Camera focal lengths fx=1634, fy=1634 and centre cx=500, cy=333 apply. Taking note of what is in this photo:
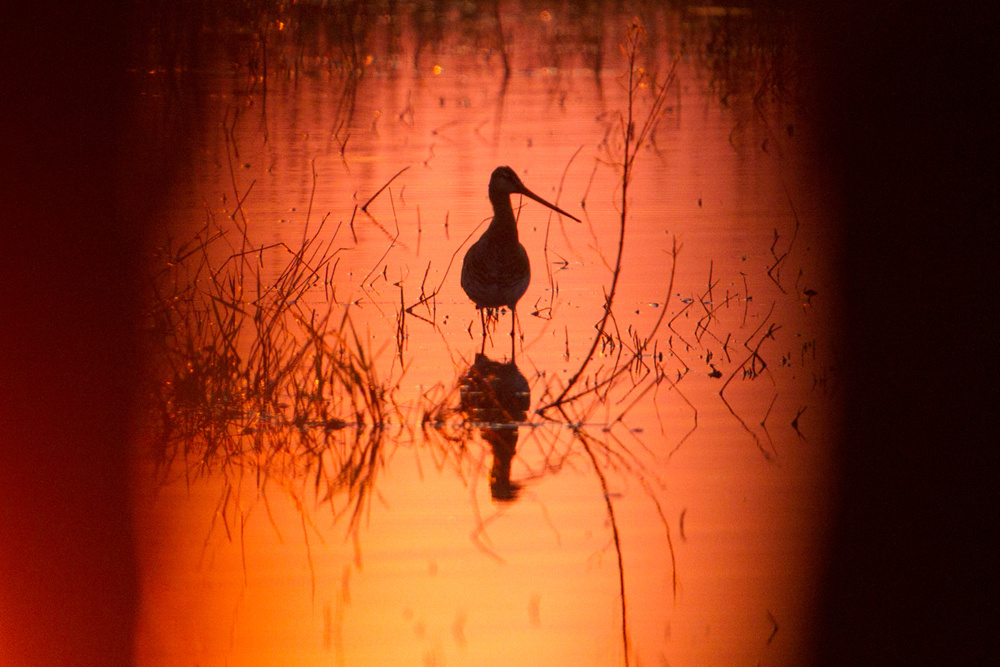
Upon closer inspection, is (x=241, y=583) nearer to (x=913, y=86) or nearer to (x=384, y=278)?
(x=384, y=278)

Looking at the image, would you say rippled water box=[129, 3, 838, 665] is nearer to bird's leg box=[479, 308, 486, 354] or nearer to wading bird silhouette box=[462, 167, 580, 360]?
bird's leg box=[479, 308, 486, 354]

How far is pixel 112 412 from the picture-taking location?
6055 millimetres

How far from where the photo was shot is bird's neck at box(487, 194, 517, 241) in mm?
8227

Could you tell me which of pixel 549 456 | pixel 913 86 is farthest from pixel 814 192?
pixel 549 456

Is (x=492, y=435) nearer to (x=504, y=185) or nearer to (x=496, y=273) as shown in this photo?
(x=496, y=273)

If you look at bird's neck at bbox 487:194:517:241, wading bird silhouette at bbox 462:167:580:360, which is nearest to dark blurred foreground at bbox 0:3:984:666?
wading bird silhouette at bbox 462:167:580:360

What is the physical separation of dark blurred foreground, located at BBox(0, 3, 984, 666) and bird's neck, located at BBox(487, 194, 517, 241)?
68.3 inches

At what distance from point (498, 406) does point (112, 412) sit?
145 cm

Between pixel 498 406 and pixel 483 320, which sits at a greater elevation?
pixel 483 320

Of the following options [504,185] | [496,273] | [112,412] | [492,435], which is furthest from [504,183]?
[112,412]

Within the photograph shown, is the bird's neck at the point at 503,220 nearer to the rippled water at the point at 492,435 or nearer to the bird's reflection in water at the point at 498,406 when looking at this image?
the rippled water at the point at 492,435

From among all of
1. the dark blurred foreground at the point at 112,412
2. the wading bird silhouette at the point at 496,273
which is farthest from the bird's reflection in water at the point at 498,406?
the dark blurred foreground at the point at 112,412

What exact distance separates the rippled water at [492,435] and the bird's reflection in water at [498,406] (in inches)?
0.7

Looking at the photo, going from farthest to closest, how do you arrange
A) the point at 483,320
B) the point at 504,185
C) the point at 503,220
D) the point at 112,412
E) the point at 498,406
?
the point at 504,185 < the point at 503,220 < the point at 483,320 < the point at 498,406 < the point at 112,412
